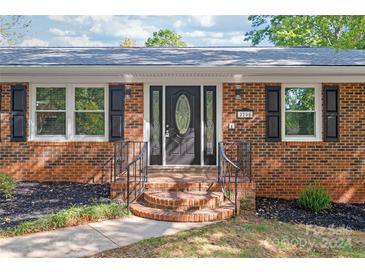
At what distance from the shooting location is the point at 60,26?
3030cm

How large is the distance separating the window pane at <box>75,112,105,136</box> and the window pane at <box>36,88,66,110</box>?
0.54 meters

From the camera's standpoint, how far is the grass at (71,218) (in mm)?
5574

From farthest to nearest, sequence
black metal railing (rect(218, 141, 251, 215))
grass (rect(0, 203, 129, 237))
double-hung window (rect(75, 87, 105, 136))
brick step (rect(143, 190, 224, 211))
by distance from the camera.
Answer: double-hung window (rect(75, 87, 105, 136)), black metal railing (rect(218, 141, 251, 215)), brick step (rect(143, 190, 224, 211)), grass (rect(0, 203, 129, 237))

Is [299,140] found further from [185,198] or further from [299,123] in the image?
[185,198]

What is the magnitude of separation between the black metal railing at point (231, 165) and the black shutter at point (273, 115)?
2.58ft

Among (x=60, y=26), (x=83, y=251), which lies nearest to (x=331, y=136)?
(x=83, y=251)

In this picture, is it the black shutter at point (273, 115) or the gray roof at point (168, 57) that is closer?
the gray roof at point (168, 57)

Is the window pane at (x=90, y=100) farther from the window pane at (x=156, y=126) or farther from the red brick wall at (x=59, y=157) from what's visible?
the window pane at (x=156, y=126)

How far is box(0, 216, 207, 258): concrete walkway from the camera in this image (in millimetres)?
4742

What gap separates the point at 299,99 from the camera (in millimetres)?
9164

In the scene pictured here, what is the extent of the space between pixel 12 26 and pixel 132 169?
8046mm

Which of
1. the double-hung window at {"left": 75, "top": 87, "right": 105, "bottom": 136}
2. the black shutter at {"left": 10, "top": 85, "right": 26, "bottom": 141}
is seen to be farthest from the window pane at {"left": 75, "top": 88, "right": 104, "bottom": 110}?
the black shutter at {"left": 10, "top": 85, "right": 26, "bottom": 141}

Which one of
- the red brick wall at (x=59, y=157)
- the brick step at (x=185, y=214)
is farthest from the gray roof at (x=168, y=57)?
the brick step at (x=185, y=214)

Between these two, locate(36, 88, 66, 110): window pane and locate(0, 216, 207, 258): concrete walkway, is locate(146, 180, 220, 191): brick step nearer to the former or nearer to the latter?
locate(0, 216, 207, 258): concrete walkway
